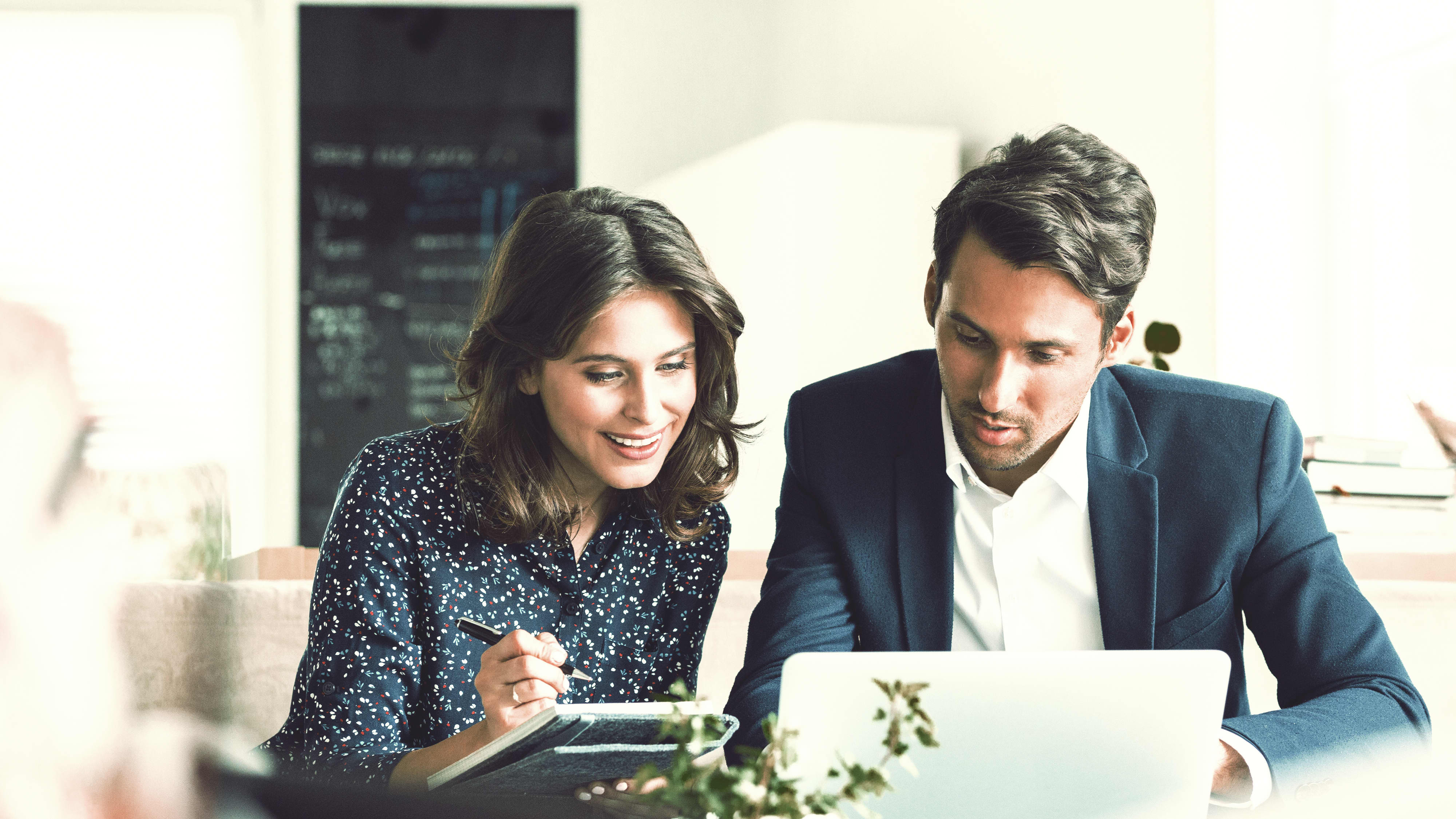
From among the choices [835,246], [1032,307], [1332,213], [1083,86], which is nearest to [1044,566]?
[1032,307]

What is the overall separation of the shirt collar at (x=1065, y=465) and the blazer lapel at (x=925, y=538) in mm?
15

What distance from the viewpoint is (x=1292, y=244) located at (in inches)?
107

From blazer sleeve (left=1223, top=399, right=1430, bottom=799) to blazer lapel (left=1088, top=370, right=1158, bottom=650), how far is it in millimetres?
117

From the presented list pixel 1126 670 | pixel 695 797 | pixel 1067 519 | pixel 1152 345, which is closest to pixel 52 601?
pixel 695 797

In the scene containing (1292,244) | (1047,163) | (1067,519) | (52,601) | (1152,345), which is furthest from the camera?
(1292,244)

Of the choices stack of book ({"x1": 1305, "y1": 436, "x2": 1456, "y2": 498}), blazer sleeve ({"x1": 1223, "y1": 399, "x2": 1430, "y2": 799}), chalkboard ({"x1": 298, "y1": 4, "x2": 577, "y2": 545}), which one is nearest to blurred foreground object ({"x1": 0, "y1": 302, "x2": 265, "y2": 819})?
blazer sleeve ({"x1": 1223, "y1": 399, "x2": 1430, "y2": 799})

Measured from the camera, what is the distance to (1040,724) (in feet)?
2.81

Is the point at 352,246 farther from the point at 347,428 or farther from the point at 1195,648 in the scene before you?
the point at 1195,648

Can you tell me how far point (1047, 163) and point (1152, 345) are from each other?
51.2 inches

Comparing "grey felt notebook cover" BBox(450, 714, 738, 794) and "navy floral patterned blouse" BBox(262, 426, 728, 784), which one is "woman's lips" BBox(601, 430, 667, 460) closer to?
"navy floral patterned blouse" BBox(262, 426, 728, 784)

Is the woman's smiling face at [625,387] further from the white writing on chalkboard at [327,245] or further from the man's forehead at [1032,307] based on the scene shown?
the white writing on chalkboard at [327,245]

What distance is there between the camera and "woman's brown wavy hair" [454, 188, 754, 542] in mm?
1484

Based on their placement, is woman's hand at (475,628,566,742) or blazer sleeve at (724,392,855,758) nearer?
woman's hand at (475,628,566,742)

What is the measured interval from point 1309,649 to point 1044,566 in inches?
11.5
